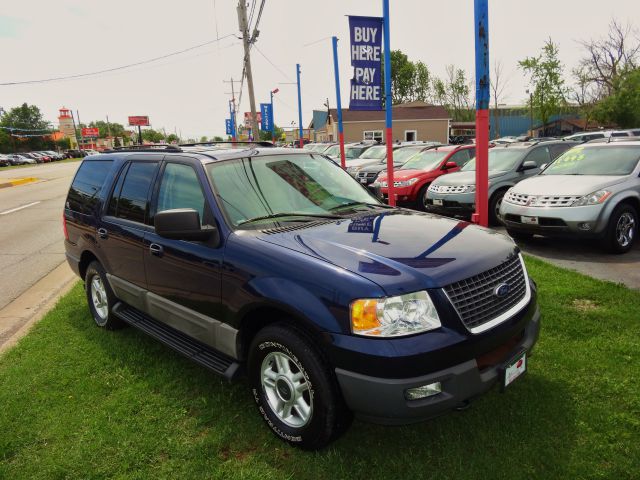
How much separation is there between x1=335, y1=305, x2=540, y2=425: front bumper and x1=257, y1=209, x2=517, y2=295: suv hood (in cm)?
45

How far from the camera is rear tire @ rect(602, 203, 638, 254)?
654cm

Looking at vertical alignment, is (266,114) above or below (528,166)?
above

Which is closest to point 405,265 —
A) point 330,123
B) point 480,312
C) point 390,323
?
point 390,323

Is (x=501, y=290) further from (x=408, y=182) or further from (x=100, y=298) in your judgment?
(x=408, y=182)

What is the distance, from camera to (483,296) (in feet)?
8.61

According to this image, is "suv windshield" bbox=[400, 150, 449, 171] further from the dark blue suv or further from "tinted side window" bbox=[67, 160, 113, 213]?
"tinted side window" bbox=[67, 160, 113, 213]

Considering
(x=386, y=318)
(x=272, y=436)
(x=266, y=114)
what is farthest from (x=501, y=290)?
(x=266, y=114)

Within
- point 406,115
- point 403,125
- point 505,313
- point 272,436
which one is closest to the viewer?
point 505,313

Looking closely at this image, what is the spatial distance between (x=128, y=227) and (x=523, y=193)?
587cm

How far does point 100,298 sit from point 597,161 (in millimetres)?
7648

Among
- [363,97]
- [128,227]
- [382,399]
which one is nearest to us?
[382,399]

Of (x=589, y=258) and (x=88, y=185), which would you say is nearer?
(x=88, y=185)

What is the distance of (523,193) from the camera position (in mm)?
7289

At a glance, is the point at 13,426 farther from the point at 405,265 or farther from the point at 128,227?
the point at 405,265
